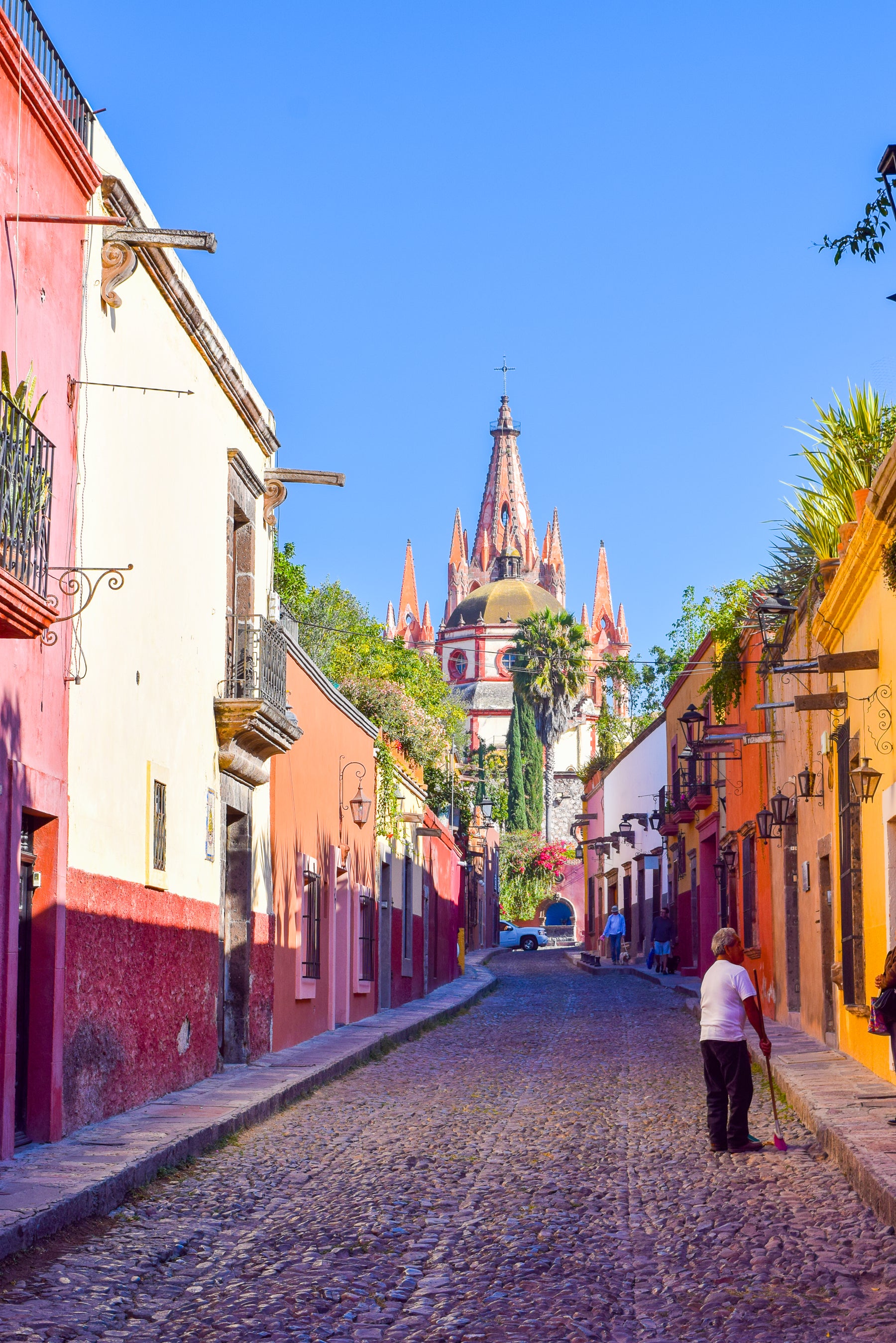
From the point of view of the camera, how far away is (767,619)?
1823cm

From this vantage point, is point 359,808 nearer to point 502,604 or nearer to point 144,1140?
point 144,1140

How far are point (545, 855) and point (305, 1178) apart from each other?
2674 inches

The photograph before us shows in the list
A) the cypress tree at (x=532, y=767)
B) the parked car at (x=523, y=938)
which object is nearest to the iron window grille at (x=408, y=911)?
the parked car at (x=523, y=938)

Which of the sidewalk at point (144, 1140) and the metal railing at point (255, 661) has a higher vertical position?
the metal railing at point (255, 661)

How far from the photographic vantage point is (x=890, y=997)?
383 inches

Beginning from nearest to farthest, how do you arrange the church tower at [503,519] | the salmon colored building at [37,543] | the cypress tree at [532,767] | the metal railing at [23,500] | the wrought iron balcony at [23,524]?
1. the wrought iron balcony at [23,524]
2. the metal railing at [23,500]
3. the salmon colored building at [37,543]
4. the cypress tree at [532,767]
5. the church tower at [503,519]

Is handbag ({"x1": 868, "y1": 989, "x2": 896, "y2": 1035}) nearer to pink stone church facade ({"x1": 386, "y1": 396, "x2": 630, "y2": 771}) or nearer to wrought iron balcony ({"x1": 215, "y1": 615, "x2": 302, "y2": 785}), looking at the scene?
wrought iron balcony ({"x1": 215, "y1": 615, "x2": 302, "y2": 785})

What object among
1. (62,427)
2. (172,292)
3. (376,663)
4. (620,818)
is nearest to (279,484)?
(172,292)

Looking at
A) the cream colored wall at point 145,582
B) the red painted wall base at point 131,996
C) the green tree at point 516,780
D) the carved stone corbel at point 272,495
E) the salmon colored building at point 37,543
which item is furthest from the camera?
the green tree at point 516,780

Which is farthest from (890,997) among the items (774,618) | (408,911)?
(408,911)

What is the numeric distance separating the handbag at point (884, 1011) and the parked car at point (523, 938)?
2098 inches

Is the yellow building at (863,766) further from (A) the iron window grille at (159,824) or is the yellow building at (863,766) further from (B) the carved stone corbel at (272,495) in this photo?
(B) the carved stone corbel at (272,495)

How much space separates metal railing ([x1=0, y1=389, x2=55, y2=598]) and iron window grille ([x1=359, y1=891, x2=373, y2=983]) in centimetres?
1450

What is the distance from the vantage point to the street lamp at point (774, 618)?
54.2 feet
